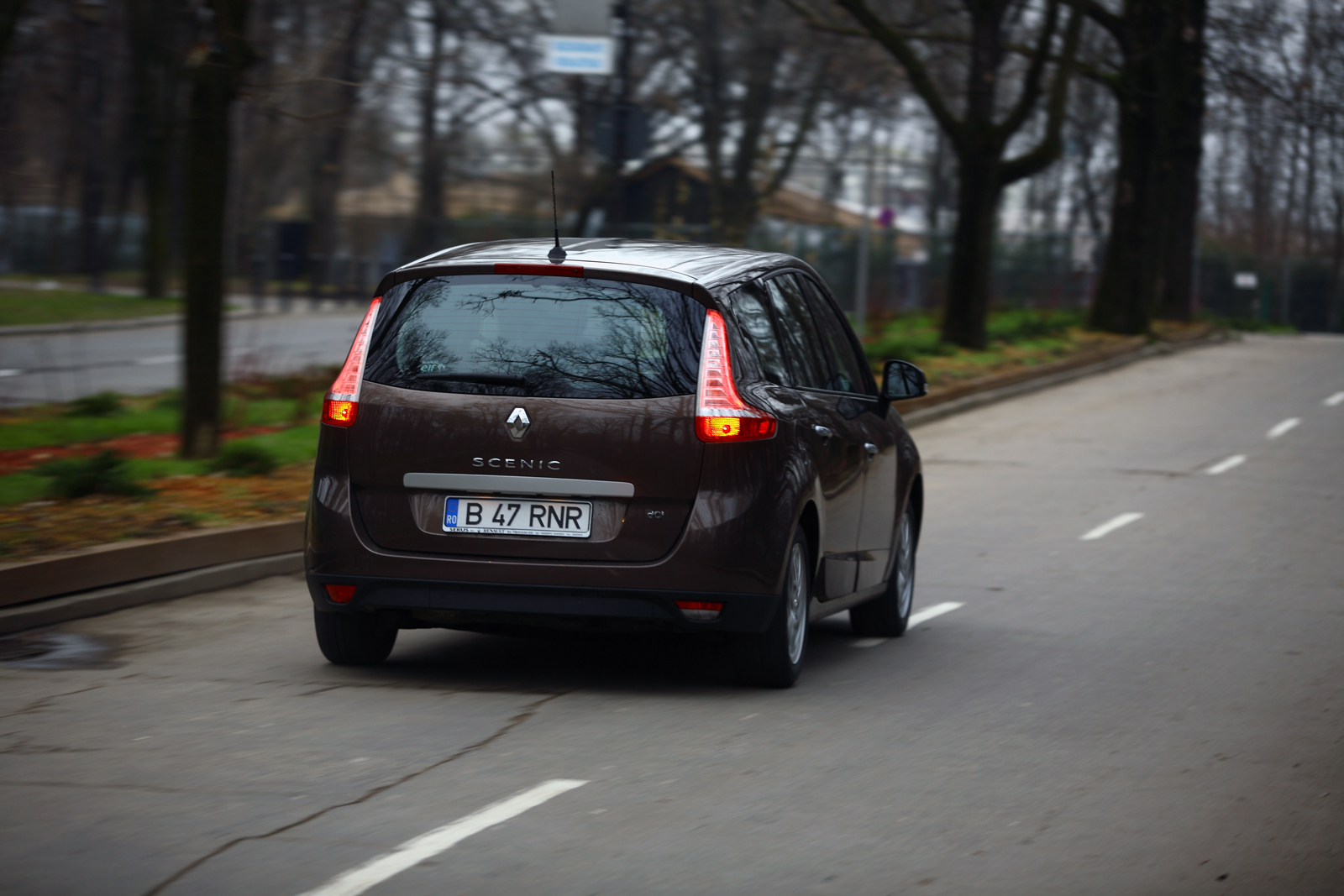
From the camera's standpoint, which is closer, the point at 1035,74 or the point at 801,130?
the point at 1035,74

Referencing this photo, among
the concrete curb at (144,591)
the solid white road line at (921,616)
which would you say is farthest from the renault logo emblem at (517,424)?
the concrete curb at (144,591)

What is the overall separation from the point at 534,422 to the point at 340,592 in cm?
104

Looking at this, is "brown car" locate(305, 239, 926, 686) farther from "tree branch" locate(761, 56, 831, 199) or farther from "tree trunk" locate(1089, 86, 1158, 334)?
"tree branch" locate(761, 56, 831, 199)

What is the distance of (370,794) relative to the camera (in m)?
5.36

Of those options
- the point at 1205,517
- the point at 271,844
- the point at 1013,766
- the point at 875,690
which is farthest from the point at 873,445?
the point at 1205,517

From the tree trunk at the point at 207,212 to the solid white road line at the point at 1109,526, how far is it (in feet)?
21.0

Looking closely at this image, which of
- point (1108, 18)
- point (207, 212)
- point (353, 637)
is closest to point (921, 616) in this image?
point (353, 637)

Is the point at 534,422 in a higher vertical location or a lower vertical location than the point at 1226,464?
higher

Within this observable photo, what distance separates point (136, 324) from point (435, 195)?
14376 mm

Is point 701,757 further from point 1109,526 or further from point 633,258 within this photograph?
point 1109,526

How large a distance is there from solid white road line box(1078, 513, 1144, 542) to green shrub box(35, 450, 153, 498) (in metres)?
6.65

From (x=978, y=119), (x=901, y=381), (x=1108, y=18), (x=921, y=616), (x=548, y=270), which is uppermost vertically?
(x=1108, y=18)

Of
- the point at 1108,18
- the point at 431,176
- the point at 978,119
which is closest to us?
the point at 978,119

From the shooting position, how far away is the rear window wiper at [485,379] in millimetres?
6789
